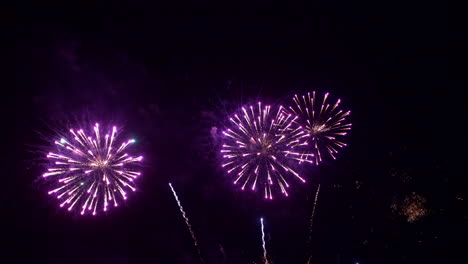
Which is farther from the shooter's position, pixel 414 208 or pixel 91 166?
→ pixel 414 208

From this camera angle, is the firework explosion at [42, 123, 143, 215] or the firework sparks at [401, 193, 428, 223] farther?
the firework sparks at [401, 193, 428, 223]

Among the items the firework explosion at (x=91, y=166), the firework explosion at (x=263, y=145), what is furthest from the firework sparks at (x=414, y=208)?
the firework explosion at (x=91, y=166)

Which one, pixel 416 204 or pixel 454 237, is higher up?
pixel 416 204

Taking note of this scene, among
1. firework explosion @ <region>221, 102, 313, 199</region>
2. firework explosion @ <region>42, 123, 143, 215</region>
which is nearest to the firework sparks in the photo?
firework explosion @ <region>221, 102, 313, 199</region>

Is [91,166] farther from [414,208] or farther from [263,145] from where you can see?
[414,208]

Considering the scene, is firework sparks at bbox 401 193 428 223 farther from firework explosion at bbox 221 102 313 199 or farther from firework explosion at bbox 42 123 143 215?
firework explosion at bbox 42 123 143 215

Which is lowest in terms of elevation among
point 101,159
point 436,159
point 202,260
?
point 202,260

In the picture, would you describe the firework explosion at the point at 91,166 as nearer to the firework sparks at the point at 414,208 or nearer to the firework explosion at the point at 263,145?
the firework explosion at the point at 263,145

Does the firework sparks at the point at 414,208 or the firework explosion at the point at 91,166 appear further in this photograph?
the firework sparks at the point at 414,208

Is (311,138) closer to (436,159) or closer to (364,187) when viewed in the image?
(364,187)

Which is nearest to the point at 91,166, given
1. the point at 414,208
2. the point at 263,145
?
the point at 263,145

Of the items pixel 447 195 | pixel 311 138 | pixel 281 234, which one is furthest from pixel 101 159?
pixel 447 195

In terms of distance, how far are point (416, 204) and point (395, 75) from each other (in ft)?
22.6

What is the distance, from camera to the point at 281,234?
18.0 meters
